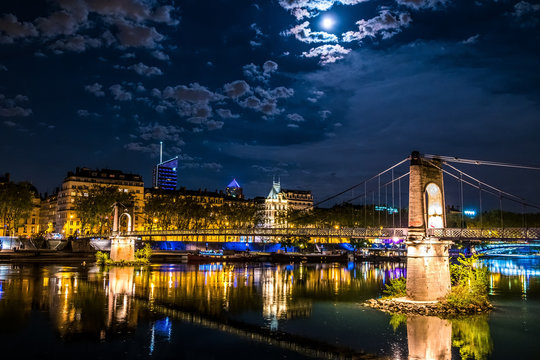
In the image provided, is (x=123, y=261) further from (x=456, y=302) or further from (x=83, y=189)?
(x=83, y=189)

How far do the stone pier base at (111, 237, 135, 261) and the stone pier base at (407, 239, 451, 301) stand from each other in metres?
50.9

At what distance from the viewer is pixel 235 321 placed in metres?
28.9

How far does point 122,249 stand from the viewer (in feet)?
236

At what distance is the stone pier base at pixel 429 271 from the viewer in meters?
30.9

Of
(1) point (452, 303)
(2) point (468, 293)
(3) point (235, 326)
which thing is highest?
(2) point (468, 293)

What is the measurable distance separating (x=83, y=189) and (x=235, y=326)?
4314 inches

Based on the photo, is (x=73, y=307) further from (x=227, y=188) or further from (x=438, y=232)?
(x=227, y=188)

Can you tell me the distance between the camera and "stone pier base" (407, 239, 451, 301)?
102 ft

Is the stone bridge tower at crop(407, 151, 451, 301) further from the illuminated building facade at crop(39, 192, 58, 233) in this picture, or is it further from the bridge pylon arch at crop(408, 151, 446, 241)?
the illuminated building facade at crop(39, 192, 58, 233)

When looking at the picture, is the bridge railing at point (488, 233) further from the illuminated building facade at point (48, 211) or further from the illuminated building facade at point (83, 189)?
the illuminated building facade at point (48, 211)

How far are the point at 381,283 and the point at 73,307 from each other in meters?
33.9

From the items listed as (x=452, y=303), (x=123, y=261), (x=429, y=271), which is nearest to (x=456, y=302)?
(x=452, y=303)

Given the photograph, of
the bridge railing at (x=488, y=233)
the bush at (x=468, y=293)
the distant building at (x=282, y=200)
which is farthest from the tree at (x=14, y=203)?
the bush at (x=468, y=293)

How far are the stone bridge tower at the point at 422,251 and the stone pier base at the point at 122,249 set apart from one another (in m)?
50.6
